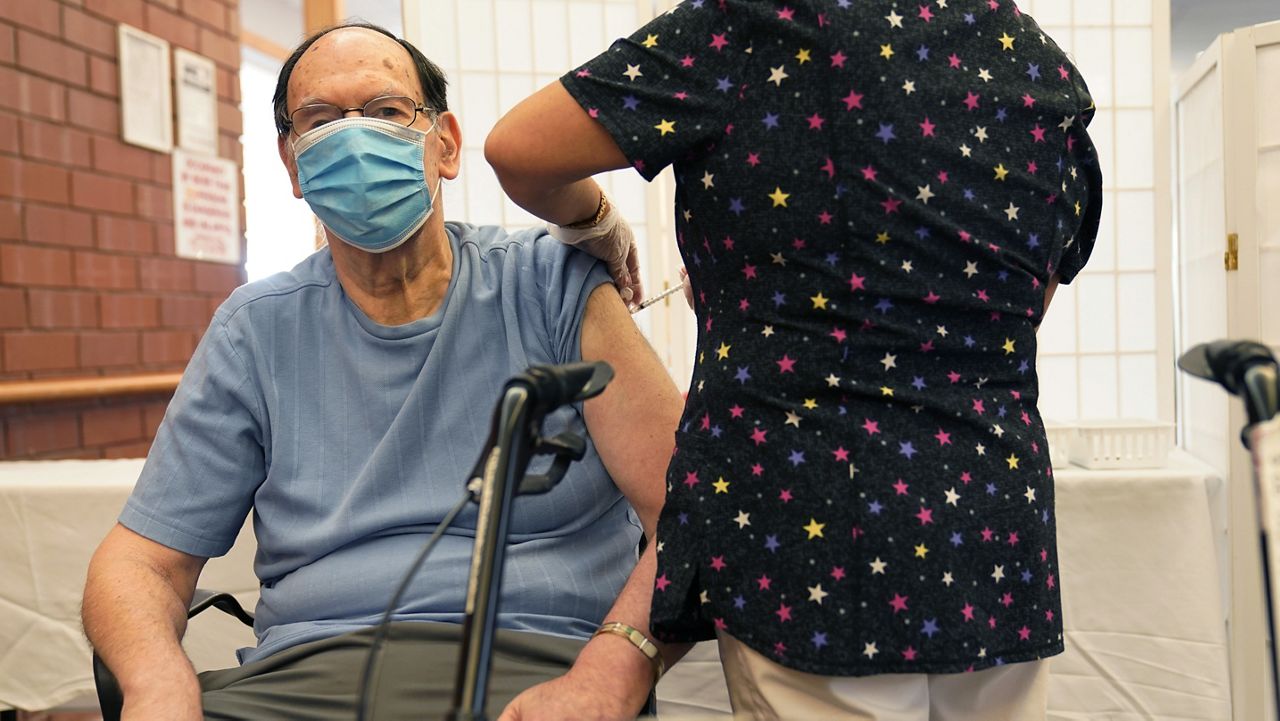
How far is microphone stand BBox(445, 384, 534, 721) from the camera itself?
600mm

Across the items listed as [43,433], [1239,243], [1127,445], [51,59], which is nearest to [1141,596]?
[1127,445]

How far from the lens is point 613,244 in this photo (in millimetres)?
1340

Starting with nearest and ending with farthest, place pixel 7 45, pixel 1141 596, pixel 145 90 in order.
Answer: pixel 1141 596, pixel 7 45, pixel 145 90

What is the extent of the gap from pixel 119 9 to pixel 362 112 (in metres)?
2.35

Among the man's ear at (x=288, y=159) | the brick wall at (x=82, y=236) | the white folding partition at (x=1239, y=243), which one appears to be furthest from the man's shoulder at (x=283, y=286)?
the brick wall at (x=82, y=236)

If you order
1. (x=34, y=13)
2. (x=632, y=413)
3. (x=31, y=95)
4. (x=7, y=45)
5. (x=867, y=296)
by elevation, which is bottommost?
(x=632, y=413)

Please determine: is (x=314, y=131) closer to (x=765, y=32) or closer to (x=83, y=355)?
(x=765, y=32)

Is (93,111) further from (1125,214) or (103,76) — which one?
(1125,214)

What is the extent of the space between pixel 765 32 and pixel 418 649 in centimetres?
80

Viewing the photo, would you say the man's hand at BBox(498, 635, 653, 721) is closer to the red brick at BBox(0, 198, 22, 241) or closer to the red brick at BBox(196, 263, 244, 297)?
the red brick at BBox(0, 198, 22, 241)

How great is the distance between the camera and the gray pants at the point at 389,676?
3.91 feet

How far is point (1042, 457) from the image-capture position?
95cm

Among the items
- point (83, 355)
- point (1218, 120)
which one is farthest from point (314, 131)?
point (83, 355)

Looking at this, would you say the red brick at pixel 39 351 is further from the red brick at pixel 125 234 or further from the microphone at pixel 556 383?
the microphone at pixel 556 383
